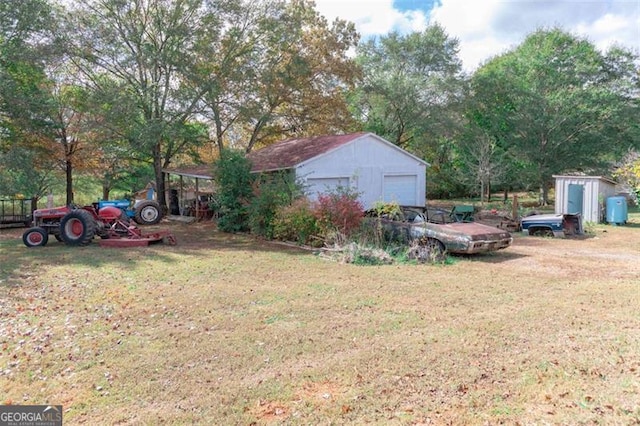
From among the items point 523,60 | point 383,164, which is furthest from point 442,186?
point 383,164

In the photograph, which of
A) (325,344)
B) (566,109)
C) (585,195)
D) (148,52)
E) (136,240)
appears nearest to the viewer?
(325,344)

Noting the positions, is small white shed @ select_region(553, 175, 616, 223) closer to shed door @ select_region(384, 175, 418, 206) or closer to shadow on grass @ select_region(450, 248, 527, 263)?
shed door @ select_region(384, 175, 418, 206)

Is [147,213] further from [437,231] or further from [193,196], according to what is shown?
[437,231]

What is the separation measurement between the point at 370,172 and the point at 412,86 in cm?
1018

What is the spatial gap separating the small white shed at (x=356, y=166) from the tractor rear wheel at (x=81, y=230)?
5.89 m

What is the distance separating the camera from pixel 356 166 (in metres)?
17.3

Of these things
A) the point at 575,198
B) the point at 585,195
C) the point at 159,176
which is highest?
the point at 159,176

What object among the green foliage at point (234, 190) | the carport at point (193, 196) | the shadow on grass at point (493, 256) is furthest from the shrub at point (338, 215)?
the carport at point (193, 196)

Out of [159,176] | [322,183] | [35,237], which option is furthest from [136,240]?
[159,176]

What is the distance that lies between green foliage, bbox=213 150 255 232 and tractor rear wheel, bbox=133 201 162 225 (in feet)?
12.3

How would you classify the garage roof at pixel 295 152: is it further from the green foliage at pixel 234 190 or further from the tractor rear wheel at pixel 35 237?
the tractor rear wheel at pixel 35 237

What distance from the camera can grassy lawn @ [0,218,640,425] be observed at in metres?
3.43

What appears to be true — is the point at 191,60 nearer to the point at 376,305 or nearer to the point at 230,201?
the point at 230,201

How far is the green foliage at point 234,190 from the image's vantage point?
561 inches
